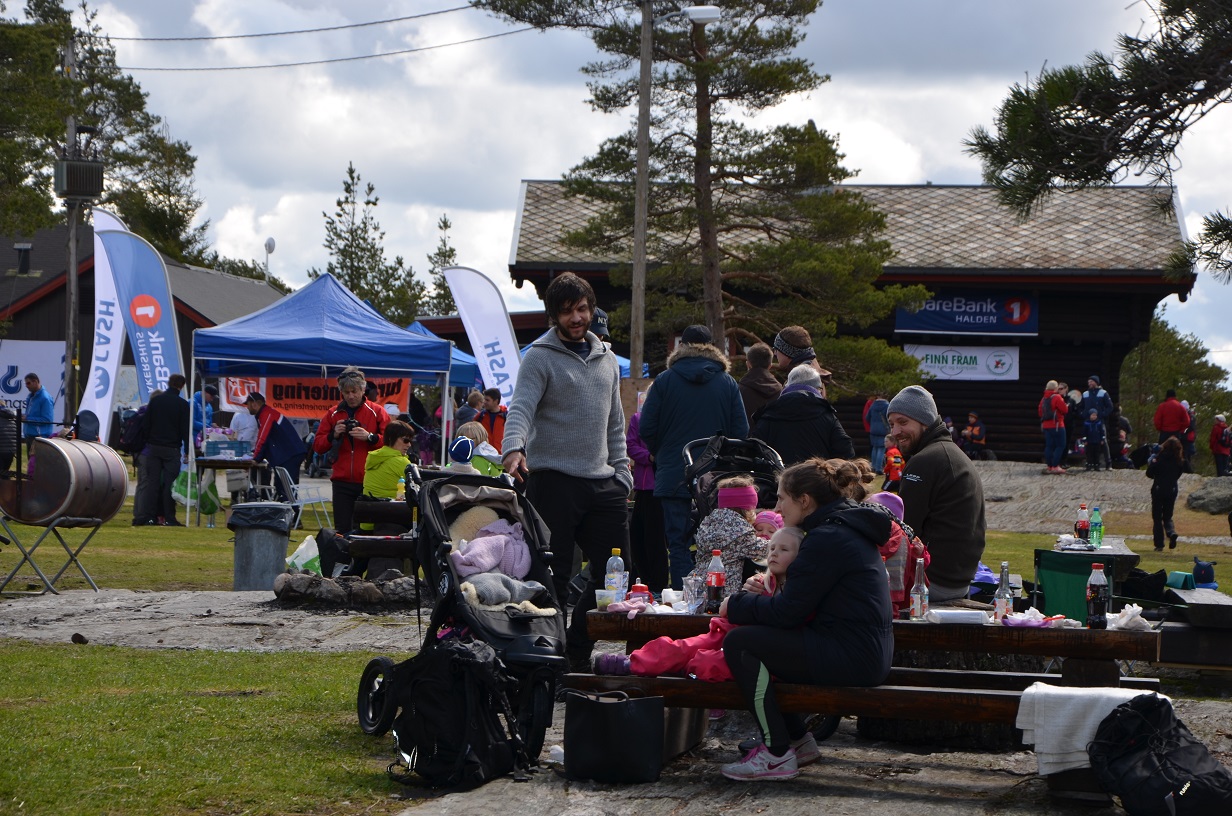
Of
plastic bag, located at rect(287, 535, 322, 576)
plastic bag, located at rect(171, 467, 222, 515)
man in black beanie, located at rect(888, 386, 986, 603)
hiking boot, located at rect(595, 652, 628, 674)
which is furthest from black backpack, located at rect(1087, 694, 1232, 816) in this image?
plastic bag, located at rect(171, 467, 222, 515)

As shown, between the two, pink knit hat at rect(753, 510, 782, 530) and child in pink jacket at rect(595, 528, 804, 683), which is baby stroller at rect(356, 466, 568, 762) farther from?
pink knit hat at rect(753, 510, 782, 530)

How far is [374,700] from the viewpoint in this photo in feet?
19.9

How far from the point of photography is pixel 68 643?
8.77 metres

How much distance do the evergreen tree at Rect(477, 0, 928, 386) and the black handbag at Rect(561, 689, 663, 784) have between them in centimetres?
2048

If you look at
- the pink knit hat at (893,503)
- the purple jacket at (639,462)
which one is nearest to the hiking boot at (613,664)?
the pink knit hat at (893,503)

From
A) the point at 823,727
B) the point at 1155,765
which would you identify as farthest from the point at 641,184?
the point at 1155,765

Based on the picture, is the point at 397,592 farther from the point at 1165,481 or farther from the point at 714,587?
the point at 1165,481

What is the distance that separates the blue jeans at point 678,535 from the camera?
841 cm

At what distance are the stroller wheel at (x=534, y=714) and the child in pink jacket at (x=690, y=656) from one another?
27cm

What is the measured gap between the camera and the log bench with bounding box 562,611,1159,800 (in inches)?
201

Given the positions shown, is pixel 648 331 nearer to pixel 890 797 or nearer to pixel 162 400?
pixel 162 400

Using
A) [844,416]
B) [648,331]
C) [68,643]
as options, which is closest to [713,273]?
[648,331]

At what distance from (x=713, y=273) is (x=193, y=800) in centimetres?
2217

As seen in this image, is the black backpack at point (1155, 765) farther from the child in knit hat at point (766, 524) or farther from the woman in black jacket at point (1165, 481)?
the woman in black jacket at point (1165, 481)
